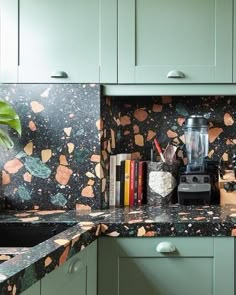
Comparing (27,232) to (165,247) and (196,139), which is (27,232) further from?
(196,139)

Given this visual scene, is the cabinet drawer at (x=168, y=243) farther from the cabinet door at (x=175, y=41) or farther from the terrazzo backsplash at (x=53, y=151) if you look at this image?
the cabinet door at (x=175, y=41)

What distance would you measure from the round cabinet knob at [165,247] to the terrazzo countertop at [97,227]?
0.12ft

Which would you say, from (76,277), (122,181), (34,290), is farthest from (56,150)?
(34,290)

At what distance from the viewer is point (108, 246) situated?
1700 mm

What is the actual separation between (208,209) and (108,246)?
0.56 metres

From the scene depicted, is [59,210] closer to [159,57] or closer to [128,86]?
[128,86]

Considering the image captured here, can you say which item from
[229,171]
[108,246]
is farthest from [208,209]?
[108,246]

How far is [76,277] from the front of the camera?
147 cm

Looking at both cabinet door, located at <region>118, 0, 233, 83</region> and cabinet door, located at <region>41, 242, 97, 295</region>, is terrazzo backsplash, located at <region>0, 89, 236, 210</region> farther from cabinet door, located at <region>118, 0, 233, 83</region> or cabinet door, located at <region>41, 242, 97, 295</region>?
cabinet door, located at <region>41, 242, 97, 295</region>

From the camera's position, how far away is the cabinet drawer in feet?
5.54

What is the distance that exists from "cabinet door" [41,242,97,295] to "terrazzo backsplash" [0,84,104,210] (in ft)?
1.47

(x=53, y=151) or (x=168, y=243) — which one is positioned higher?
(x=53, y=151)

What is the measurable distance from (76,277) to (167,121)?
3.77 ft

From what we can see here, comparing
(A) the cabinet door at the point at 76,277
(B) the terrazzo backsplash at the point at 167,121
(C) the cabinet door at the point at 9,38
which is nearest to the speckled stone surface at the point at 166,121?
(B) the terrazzo backsplash at the point at 167,121
